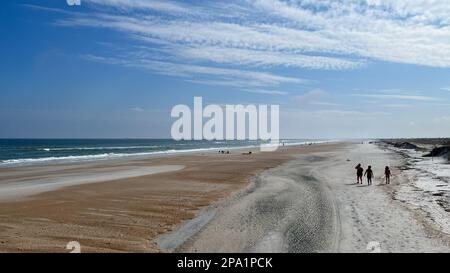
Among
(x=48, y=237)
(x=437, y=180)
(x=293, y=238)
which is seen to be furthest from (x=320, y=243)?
(x=437, y=180)

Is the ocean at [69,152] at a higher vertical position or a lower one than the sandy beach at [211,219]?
lower

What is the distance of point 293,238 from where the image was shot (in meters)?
13.9

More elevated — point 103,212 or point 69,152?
point 103,212

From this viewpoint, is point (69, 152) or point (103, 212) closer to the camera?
point (103, 212)

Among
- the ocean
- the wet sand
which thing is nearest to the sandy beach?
the wet sand

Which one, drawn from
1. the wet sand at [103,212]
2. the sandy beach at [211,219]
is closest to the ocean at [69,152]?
the wet sand at [103,212]

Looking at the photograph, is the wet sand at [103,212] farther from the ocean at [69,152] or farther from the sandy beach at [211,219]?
the ocean at [69,152]

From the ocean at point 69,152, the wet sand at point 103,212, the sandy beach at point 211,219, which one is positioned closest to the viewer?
the sandy beach at point 211,219

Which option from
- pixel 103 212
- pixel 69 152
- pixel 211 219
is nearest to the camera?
pixel 211 219

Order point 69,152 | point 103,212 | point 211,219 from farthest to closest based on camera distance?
point 69,152, point 103,212, point 211,219

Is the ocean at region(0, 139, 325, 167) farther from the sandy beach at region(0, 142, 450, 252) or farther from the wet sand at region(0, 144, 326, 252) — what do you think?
the sandy beach at region(0, 142, 450, 252)

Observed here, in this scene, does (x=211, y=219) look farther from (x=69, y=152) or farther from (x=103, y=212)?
(x=69, y=152)

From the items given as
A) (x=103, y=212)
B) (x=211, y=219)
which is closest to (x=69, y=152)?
(x=103, y=212)

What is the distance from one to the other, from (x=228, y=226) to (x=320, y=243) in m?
3.83
